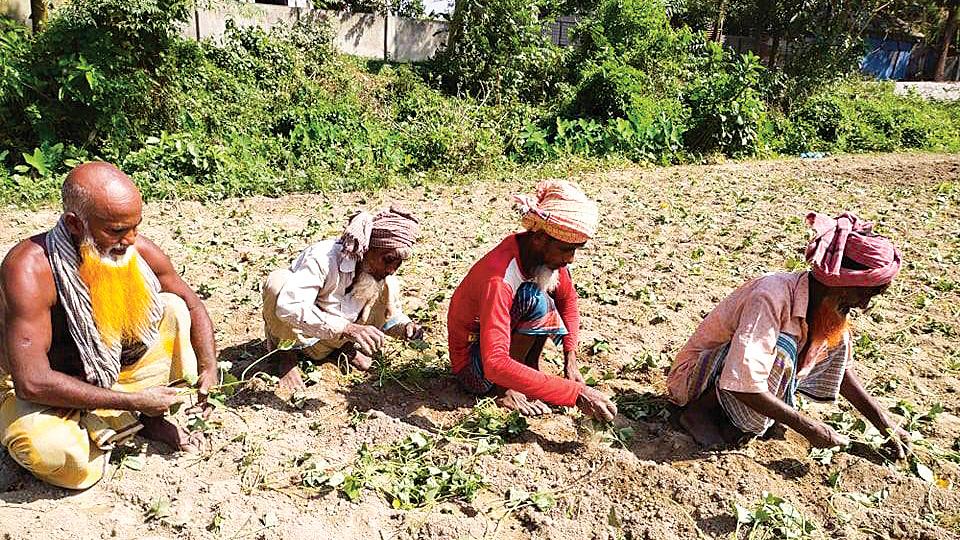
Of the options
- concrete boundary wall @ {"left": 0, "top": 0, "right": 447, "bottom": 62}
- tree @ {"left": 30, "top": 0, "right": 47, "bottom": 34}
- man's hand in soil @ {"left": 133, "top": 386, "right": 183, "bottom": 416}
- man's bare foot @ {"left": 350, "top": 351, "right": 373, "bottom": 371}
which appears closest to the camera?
man's hand in soil @ {"left": 133, "top": 386, "right": 183, "bottom": 416}

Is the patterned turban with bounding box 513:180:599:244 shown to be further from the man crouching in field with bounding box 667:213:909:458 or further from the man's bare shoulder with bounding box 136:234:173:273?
the man's bare shoulder with bounding box 136:234:173:273

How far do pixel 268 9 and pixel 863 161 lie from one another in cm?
972

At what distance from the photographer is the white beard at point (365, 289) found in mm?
3158

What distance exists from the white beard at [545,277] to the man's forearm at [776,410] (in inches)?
33.6

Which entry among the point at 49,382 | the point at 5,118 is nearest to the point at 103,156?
the point at 5,118

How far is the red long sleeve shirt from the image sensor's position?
108 inches

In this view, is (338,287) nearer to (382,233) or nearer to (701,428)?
(382,233)

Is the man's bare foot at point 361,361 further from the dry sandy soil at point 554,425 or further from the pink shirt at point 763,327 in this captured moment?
the pink shirt at point 763,327

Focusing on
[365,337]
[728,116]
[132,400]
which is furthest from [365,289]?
A: [728,116]

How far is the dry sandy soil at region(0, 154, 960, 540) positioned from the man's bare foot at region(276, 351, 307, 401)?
64mm

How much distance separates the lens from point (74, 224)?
2.24 metres

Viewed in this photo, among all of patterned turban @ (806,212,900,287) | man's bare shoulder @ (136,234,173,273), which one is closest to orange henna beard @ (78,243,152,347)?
man's bare shoulder @ (136,234,173,273)

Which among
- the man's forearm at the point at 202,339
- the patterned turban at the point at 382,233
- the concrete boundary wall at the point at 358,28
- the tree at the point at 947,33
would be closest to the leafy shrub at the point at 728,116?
the concrete boundary wall at the point at 358,28

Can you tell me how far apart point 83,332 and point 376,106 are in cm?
852
